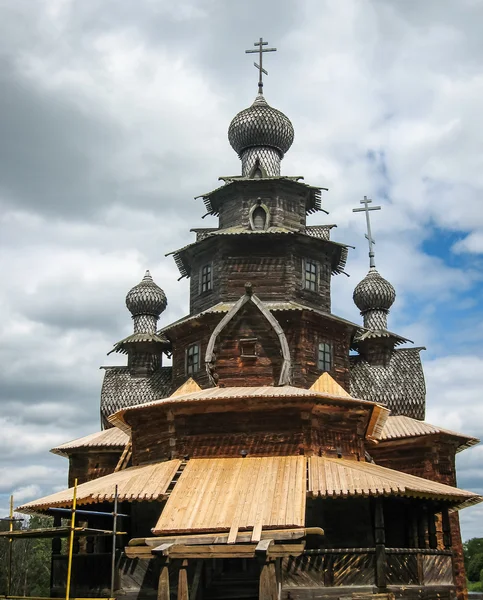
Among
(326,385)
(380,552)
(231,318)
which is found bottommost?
(380,552)

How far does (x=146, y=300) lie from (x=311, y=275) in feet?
23.5

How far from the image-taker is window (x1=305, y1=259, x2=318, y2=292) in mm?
24156

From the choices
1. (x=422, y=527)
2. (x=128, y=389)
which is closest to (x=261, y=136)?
(x=128, y=389)

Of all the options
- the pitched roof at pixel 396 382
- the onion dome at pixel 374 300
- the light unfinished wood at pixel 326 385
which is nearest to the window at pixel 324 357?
the light unfinished wood at pixel 326 385

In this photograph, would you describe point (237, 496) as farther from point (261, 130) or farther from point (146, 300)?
point (261, 130)

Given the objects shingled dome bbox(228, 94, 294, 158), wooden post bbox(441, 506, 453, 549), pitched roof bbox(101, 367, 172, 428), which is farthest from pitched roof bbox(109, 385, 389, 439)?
shingled dome bbox(228, 94, 294, 158)

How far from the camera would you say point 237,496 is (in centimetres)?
1547

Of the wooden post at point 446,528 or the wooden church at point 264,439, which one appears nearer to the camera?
the wooden church at point 264,439

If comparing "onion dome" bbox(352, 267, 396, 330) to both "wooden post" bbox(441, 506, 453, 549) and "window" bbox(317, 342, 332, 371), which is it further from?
"wooden post" bbox(441, 506, 453, 549)

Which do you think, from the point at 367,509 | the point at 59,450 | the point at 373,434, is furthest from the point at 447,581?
the point at 59,450

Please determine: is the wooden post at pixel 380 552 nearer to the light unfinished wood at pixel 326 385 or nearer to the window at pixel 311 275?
the light unfinished wood at pixel 326 385

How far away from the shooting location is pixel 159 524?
14.8 metres

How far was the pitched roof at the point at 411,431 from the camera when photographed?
75.3 feet

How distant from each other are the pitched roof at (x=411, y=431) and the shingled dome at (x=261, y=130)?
10515 mm
